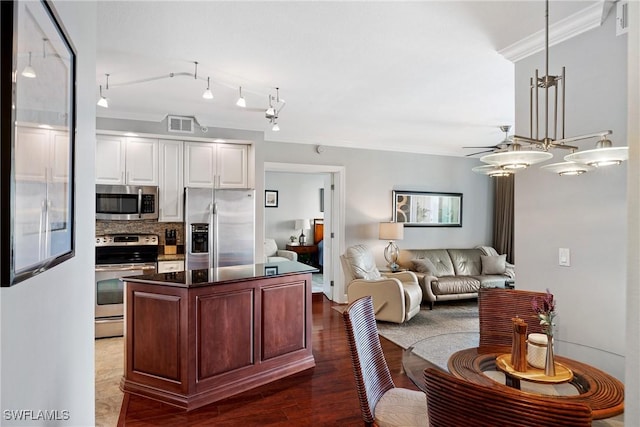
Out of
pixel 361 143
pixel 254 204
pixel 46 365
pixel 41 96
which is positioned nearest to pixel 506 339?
pixel 46 365

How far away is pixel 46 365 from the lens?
1000 mm

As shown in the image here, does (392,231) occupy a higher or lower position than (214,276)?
higher

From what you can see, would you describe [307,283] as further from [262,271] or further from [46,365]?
[46,365]

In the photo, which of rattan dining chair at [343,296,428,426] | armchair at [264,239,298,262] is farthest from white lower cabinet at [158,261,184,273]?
armchair at [264,239,298,262]

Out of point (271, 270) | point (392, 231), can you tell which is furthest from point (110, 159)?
point (392, 231)

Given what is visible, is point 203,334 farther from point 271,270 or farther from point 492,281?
point 492,281

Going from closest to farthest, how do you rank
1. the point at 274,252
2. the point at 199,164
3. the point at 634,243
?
1. the point at 634,243
2. the point at 199,164
3. the point at 274,252

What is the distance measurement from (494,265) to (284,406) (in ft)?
15.7

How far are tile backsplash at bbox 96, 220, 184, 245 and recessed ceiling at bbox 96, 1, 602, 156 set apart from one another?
1341mm

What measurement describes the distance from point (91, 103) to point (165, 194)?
11.0 feet

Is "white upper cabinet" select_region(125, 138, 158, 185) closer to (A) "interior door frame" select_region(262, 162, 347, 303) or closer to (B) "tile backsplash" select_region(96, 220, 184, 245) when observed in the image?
(B) "tile backsplash" select_region(96, 220, 184, 245)

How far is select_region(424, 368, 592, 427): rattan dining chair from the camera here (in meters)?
0.95

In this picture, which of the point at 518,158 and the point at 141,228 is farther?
the point at 141,228

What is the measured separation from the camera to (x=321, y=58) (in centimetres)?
303
